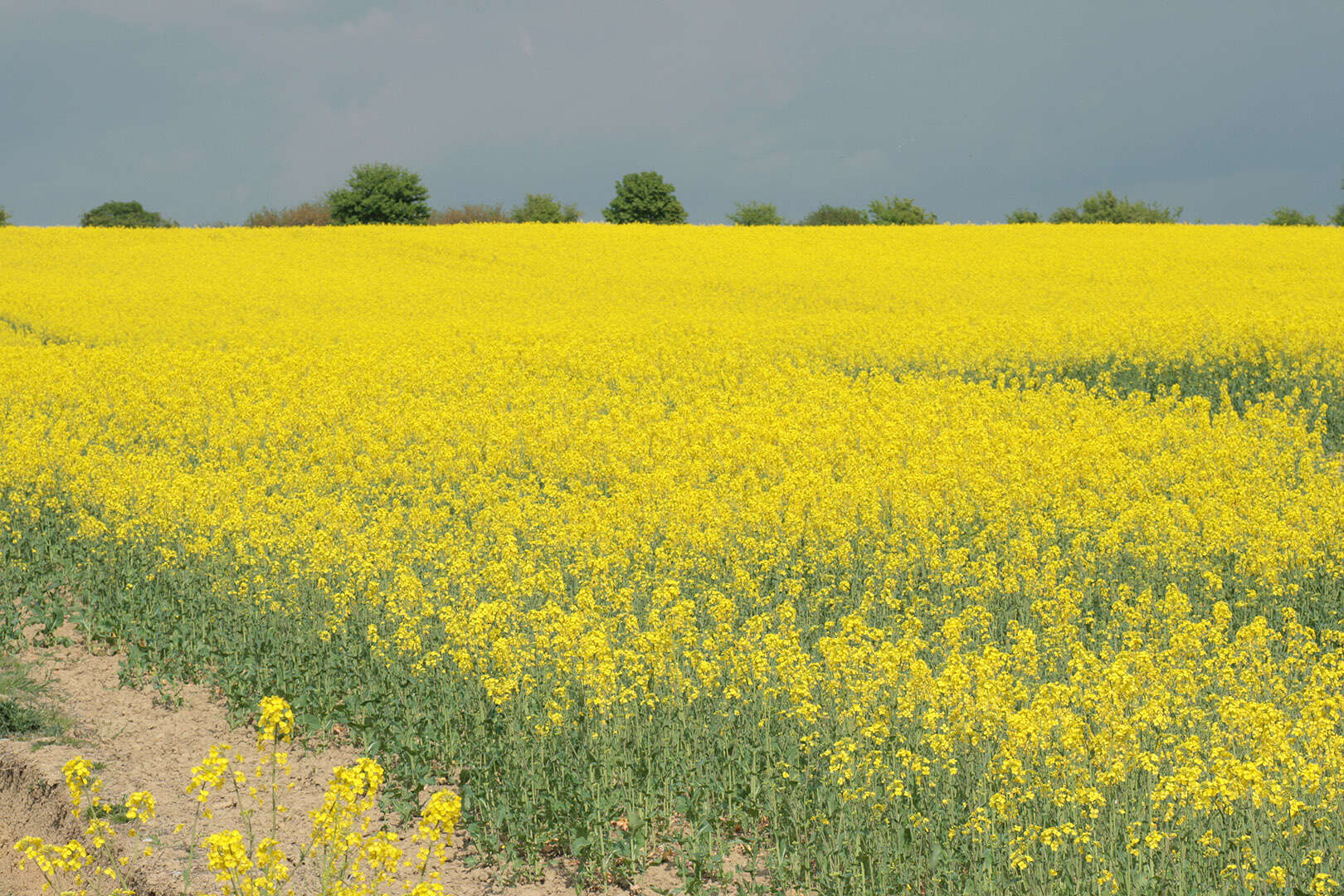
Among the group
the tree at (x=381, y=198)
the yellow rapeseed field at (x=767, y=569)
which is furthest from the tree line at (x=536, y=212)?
the yellow rapeseed field at (x=767, y=569)

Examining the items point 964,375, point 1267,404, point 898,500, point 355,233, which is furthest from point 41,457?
point 355,233

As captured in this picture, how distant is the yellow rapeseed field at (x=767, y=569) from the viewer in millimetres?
6438

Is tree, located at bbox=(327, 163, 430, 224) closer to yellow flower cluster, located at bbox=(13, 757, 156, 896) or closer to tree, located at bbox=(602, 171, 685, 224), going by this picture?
tree, located at bbox=(602, 171, 685, 224)

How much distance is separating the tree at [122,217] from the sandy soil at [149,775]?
2729 inches

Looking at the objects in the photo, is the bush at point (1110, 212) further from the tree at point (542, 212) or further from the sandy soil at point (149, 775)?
the sandy soil at point (149, 775)

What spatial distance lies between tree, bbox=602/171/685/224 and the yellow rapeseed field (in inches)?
1667

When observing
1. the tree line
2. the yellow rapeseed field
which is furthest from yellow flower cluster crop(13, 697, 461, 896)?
the tree line

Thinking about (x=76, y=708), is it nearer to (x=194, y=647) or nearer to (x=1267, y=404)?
(x=194, y=647)

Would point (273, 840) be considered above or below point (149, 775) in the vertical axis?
above

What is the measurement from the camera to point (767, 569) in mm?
11039

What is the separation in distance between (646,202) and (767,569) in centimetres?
5815

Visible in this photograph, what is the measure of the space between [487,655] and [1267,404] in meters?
14.2

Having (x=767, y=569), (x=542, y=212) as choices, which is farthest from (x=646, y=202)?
(x=767, y=569)

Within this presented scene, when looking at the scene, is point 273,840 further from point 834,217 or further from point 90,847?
point 834,217
